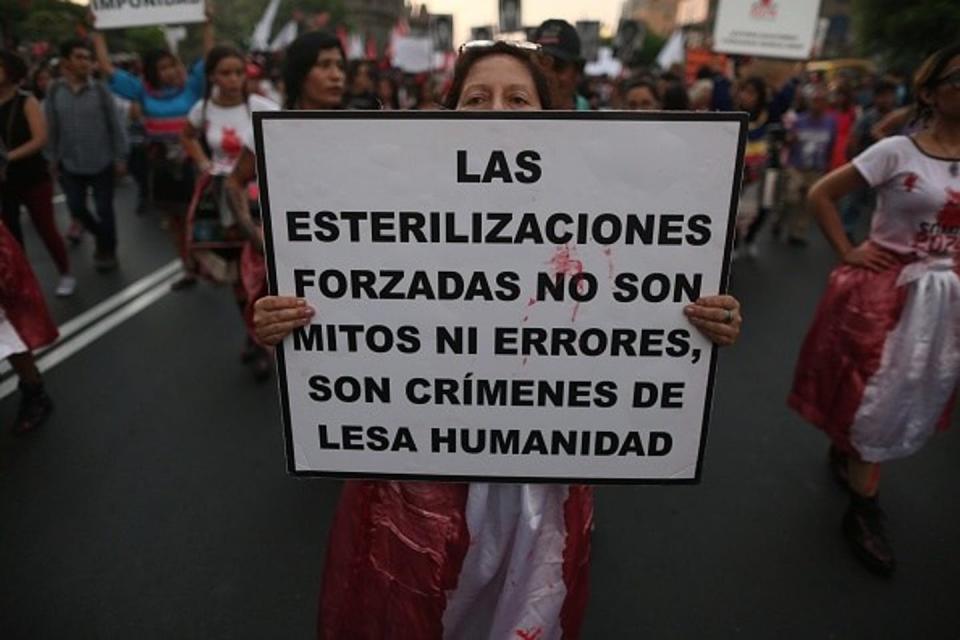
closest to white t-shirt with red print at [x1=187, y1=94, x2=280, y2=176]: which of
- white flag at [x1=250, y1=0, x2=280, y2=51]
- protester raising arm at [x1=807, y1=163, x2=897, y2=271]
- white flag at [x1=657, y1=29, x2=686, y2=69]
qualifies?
protester raising arm at [x1=807, y1=163, x2=897, y2=271]

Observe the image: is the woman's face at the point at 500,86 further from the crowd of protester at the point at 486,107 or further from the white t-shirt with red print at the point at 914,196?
the white t-shirt with red print at the point at 914,196

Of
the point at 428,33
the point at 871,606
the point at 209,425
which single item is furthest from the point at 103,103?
the point at 428,33

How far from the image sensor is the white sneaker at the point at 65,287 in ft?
18.5

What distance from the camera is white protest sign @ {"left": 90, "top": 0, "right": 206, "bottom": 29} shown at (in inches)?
246

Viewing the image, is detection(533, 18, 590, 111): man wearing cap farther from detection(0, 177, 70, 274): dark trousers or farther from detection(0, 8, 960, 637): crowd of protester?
detection(0, 177, 70, 274): dark trousers

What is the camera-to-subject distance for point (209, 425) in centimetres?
362

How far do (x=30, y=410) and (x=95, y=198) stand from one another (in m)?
3.35

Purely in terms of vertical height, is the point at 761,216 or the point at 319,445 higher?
the point at 319,445

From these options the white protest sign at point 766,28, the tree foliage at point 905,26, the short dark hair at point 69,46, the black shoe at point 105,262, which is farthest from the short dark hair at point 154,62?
the tree foliage at point 905,26

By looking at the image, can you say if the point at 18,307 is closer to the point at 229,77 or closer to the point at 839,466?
the point at 229,77

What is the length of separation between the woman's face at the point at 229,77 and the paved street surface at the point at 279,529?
5.46 ft

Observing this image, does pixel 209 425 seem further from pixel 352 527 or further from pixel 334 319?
pixel 334 319

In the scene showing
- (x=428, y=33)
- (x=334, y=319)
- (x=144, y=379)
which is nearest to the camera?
(x=334, y=319)

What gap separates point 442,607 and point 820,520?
1.94 meters
